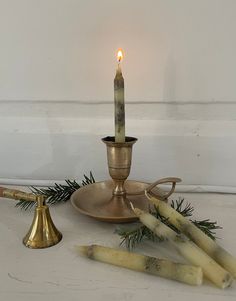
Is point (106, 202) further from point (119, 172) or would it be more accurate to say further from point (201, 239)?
point (201, 239)

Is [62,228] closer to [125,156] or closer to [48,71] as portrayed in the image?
[125,156]

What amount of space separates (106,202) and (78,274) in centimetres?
17

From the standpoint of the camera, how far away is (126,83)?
62cm

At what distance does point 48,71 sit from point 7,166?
0.67ft

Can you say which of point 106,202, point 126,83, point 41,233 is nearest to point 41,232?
point 41,233

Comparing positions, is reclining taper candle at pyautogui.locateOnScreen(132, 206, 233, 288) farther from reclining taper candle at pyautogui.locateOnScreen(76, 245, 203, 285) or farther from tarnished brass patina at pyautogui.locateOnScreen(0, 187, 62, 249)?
tarnished brass patina at pyautogui.locateOnScreen(0, 187, 62, 249)

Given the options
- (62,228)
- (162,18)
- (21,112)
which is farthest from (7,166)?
(162,18)

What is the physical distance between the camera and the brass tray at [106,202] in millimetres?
436

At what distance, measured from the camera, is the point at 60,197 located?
537 millimetres

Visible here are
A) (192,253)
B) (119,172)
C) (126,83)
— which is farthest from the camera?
(126,83)

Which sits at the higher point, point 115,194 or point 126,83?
point 126,83

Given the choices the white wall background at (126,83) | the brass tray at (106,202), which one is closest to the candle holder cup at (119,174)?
the brass tray at (106,202)

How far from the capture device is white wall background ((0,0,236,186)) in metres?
0.58

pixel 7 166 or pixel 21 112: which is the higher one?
pixel 21 112
